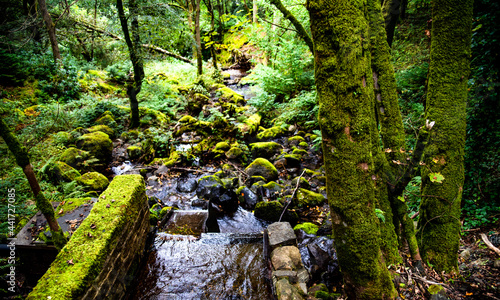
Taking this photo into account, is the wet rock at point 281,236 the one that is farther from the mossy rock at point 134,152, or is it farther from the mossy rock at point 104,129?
the mossy rock at point 104,129

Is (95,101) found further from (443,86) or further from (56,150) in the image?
(443,86)

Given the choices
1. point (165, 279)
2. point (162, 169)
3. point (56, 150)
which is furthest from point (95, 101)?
point (165, 279)

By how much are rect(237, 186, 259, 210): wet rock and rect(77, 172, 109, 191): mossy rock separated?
3.79 metres

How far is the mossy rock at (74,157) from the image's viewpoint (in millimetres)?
6789

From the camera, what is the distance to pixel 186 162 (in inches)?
319

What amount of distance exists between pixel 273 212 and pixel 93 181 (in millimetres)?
4897

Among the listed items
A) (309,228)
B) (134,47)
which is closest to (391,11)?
(309,228)

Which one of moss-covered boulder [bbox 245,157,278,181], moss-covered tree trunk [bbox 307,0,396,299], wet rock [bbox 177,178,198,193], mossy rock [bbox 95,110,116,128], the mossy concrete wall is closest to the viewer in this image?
moss-covered tree trunk [bbox 307,0,396,299]

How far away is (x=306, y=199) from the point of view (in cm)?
555

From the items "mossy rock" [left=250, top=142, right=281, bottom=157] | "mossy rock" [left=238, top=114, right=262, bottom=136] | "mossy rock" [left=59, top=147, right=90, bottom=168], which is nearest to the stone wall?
"mossy rock" [left=250, top=142, right=281, bottom=157]

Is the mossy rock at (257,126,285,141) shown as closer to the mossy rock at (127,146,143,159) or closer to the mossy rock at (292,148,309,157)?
the mossy rock at (292,148,309,157)

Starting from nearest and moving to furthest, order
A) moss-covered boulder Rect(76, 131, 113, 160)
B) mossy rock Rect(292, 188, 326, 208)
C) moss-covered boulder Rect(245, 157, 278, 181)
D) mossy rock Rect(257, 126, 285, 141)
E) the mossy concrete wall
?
the mossy concrete wall → mossy rock Rect(292, 188, 326, 208) → moss-covered boulder Rect(245, 157, 278, 181) → moss-covered boulder Rect(76, 131, 113, 160) → mossy rock Rect(257, 126, 285, 141)

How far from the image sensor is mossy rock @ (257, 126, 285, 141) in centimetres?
982

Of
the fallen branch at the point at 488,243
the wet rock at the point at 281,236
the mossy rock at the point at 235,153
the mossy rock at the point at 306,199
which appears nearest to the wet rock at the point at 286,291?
the wet rock at the point at 281,236
